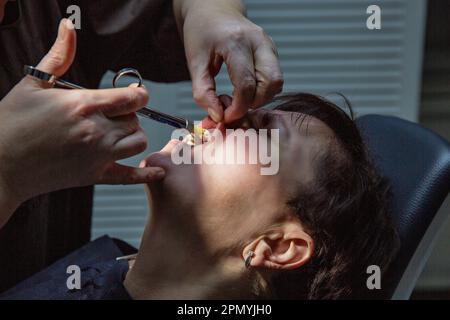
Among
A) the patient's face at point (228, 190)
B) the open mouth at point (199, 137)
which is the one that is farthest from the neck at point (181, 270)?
the open mouth at point (199, 137)

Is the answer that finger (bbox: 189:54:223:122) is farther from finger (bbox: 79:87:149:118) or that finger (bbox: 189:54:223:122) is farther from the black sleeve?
the black sleeve

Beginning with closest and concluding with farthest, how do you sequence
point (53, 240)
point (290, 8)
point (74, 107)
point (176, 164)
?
point (74, 107), point (176, 164), point (53, 240), point (290, 8)

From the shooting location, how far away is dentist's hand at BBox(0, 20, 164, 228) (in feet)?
3.06

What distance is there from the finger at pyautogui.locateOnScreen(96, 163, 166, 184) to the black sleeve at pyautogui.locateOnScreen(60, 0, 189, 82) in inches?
18.6

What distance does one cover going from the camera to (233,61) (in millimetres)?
1105

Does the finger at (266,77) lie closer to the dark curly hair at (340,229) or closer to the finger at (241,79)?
the finger at (241,79)

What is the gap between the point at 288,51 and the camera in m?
2.11

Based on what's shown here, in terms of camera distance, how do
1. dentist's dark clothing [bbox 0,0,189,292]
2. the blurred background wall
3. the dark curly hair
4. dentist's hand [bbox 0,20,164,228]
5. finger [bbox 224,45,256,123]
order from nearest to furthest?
dentist's hand [bbox 0,20,164,228] → finger [bbox 224,45,256,123] → the dark curly hair → dentist's dark clothing [bbox 0,0,189,292] → the blurred background wall

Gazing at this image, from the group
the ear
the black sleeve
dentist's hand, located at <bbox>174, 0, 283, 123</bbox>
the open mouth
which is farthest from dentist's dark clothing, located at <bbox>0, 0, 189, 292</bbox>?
the ear

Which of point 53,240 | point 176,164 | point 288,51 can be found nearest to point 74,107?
point 176,164

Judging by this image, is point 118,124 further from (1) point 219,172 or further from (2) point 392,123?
(2) point 392,123

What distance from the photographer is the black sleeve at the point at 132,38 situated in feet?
4.69

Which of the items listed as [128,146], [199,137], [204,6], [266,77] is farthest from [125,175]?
[204,6]

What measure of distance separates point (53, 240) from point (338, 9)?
115 centimetres
